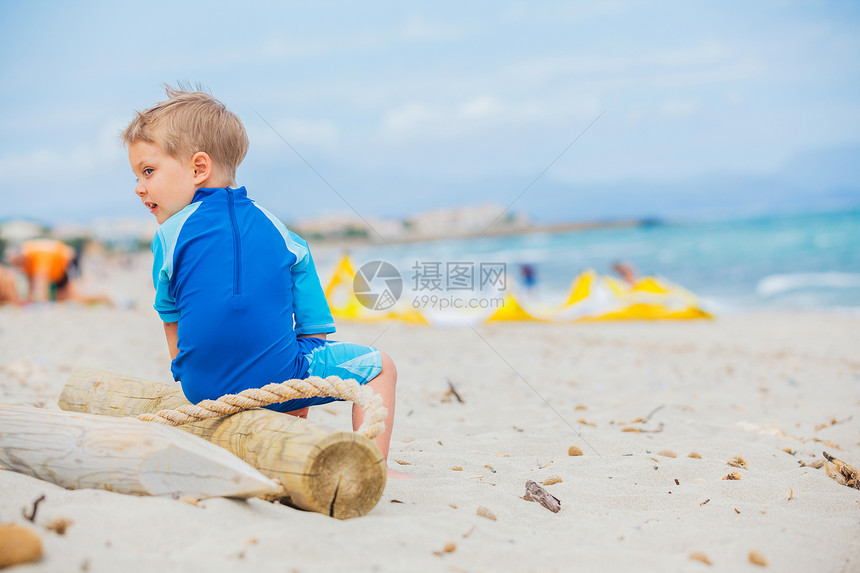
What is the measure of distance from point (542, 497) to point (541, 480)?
294mm

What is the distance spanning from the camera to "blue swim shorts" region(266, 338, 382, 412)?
2268mm

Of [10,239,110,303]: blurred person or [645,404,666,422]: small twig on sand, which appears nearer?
[645,404,666,422]: small twig on sand

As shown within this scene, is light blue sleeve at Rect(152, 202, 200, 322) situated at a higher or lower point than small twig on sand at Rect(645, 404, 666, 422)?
higher

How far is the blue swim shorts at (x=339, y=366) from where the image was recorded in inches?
89.3

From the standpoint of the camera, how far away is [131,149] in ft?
7.38

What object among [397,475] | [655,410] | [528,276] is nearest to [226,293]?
[397,475]

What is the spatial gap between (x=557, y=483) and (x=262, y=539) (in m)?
1.21

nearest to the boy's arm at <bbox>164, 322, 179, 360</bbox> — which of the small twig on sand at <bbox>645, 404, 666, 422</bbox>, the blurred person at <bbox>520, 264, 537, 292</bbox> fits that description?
the small twig on sand at <bbox>645, 404, 666, 422</bbox>

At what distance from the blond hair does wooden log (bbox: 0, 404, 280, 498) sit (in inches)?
37.4

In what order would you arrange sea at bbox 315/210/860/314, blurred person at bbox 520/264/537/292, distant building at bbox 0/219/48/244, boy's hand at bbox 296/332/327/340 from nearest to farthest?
boy's hand at bbox 296/332/327/340 → sea at bbox 315/210/860/314 → blurred person at bbox 520/264/537/292 → distant building at bbox 0/219/48/244

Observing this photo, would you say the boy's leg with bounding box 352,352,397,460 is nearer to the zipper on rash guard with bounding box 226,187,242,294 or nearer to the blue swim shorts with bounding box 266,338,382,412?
the blue swim shorts with bounding box 266,338,382,412

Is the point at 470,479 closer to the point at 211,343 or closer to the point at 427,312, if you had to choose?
the point at 211,343

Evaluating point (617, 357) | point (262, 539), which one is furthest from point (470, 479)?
point (617, 357)

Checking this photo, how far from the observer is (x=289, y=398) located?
208 centimetres
